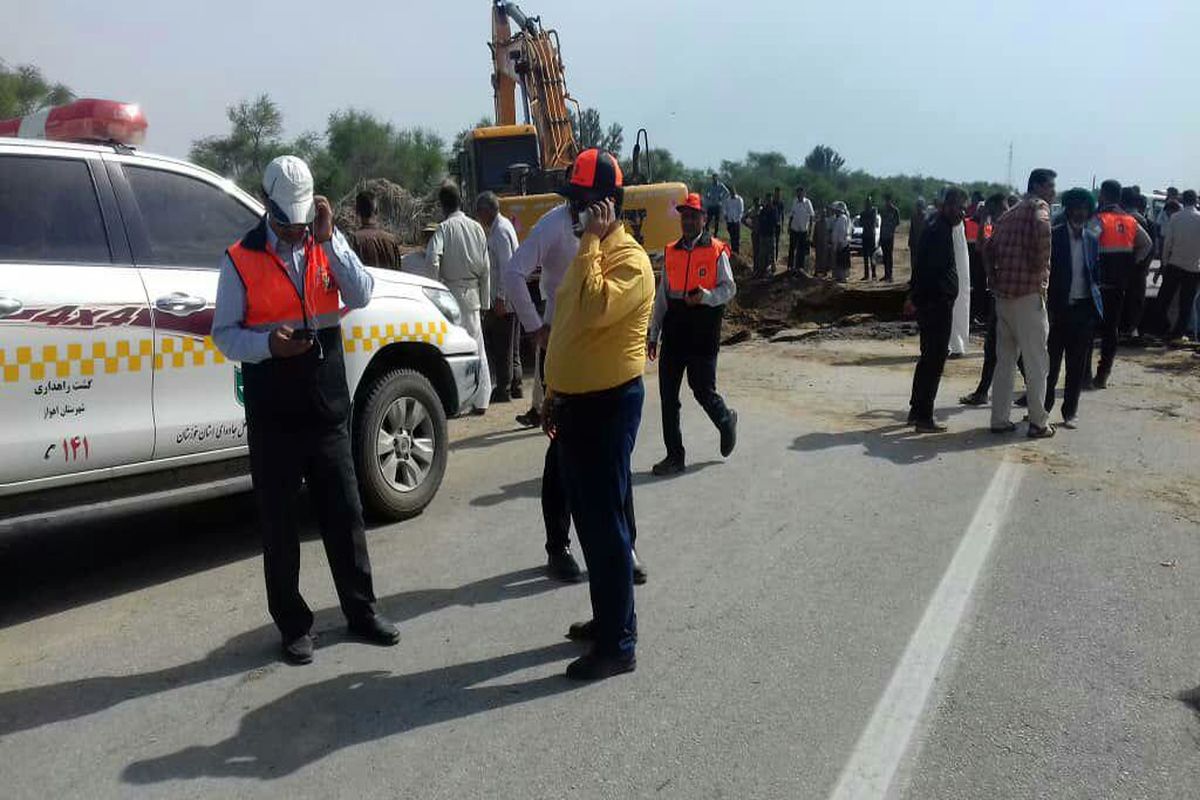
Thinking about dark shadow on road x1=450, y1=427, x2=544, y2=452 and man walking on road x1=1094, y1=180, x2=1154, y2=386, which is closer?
dark shadow on road x1=450, y1=427, x2=544, y2=452

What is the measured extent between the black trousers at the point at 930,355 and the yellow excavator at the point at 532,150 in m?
4.31

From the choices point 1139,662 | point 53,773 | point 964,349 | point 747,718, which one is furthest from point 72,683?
point 964,349

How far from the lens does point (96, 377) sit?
16.4ft

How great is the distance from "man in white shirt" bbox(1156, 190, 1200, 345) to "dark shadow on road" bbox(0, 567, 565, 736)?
1152 centimetres

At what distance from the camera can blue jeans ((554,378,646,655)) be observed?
424 cm

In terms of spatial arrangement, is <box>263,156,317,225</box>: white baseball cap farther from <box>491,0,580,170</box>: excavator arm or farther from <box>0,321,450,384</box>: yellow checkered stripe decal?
<box>491,0,580,170</box>: excavator arm

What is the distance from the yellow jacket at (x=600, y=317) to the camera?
4023 millimetres

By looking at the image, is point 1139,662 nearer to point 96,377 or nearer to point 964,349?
point 96,377

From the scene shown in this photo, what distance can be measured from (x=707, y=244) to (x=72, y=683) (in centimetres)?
475

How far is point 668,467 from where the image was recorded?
24.8ft

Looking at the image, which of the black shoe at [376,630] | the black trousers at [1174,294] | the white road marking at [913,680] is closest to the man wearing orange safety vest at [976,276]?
the black trousers at [1174,294]

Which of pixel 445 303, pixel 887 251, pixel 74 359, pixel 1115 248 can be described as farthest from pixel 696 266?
pixel 887 251

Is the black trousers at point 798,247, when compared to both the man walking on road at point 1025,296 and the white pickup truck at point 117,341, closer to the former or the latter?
the man walking on road at point 1025,296

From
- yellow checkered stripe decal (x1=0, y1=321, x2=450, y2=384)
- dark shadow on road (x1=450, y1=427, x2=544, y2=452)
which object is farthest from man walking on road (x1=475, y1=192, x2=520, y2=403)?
yellow checkered stripe decal (x1=0, y1=321, x2=450, y2=384)
